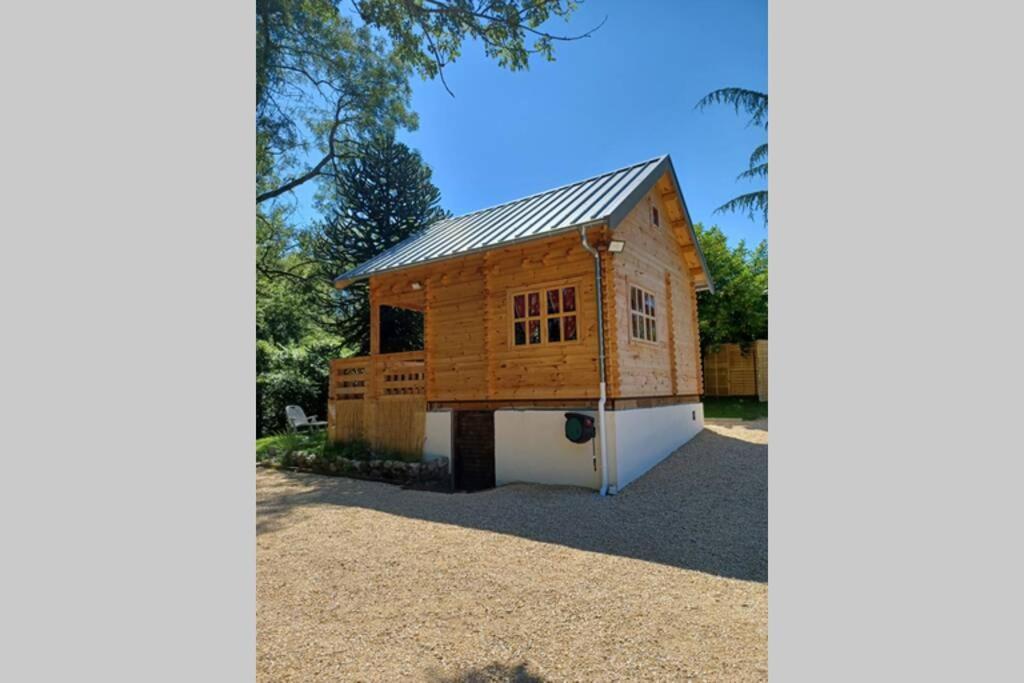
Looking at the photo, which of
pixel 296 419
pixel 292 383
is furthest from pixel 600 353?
pixel 292 383

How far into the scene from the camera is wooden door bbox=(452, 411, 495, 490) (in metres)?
9.66

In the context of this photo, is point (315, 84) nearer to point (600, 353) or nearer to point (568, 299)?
point (568, 299)

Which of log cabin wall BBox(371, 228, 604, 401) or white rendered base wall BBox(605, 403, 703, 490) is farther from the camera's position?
log cabin wall BBox(371, 228, 604, 401)

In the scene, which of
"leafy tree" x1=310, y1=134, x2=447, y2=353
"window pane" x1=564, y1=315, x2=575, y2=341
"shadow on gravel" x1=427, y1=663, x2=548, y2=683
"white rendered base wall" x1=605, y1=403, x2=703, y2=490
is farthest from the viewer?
"leafy tree" x1=310, y1=134, x2=447, y2=353

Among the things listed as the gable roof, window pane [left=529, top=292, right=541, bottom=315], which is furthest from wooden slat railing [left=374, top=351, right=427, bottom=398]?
window pane [left=529, top=292, right=541, bottom=315]

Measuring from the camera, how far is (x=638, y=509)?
22.2 ft

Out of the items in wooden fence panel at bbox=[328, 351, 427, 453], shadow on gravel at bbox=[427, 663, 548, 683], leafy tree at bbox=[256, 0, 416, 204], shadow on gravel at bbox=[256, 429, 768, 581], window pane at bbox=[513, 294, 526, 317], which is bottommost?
shadow on gravel at bbox=[256, 429, 768, 581]

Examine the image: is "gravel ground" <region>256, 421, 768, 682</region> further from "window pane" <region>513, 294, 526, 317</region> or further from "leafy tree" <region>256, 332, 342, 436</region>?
"leafy tree" <region>256, 332, 342, 436</region>

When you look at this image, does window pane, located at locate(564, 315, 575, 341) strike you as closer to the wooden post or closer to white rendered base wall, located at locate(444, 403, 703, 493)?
white rendered base wall, located at locate(444, 403, 703, 493)

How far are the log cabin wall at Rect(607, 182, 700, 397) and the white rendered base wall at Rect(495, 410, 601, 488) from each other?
110 centimetres

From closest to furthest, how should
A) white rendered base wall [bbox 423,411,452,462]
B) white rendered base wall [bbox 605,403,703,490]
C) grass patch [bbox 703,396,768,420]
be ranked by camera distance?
white rendered base wall [bbox 605,403,703,490] → white rendered base wall [bbox 423,411,452,462] → grass patch [bbox 703,396,768,420]

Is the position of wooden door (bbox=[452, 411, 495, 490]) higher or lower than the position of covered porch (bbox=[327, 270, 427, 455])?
lower

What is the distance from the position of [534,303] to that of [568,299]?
2.26 feet
